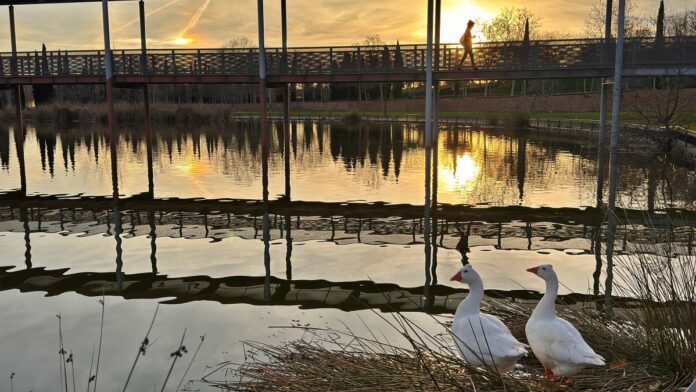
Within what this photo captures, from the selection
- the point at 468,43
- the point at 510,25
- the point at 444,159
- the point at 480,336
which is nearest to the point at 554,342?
the point at 480,336

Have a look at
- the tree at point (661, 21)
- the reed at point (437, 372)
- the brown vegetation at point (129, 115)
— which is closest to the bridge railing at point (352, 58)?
the reed at point (437, 372)

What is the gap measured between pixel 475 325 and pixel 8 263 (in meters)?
8.54

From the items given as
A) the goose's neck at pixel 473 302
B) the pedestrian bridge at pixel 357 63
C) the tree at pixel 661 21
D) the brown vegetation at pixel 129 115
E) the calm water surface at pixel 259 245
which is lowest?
the calm water surface at pixel 259 245

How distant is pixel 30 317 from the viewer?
769 centimetres

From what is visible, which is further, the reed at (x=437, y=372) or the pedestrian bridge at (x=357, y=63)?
the pedestrian bridge at (x=357, y=63)

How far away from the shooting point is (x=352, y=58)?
A: 23125 mm

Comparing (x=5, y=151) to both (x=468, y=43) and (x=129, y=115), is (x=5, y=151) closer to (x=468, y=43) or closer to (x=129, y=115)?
(x=468, y=43)

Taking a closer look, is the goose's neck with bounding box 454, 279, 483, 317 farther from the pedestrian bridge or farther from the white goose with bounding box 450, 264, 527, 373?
the pedestrian bridge

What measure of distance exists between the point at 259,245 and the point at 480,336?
708 cm

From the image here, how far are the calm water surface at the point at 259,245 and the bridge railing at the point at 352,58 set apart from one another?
3.75 m

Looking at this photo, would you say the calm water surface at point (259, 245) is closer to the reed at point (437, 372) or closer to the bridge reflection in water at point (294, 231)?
the bridge reflection in water at point (294, 231)

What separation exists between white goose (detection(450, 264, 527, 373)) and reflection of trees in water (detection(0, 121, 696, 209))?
10639 mm

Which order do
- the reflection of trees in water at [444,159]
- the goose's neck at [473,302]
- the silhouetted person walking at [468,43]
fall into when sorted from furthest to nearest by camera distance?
the silhouetted person walking at [468,43], the reflection of trees in water at [444,159], the goose's neck at [473,302]

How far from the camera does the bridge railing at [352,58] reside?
22203mm
